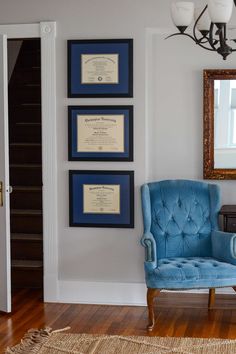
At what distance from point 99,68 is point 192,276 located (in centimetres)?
180

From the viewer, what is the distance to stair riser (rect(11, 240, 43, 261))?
598 cm

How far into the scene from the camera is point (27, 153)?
6.67 metres

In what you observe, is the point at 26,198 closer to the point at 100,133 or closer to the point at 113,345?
the point at 100,133

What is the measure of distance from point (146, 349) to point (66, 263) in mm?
1411

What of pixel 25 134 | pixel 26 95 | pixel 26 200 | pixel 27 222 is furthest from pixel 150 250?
pixel 26 95

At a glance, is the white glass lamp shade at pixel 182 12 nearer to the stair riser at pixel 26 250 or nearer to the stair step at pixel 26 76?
the stair riser at pixel 26 250

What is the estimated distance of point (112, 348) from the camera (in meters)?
4.27

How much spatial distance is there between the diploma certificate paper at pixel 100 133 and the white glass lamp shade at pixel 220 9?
2.27 meters

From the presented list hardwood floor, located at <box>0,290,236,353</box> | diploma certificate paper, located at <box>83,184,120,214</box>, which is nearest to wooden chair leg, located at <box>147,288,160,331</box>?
hardwood floor, located at <box>0,290,236,353</box>

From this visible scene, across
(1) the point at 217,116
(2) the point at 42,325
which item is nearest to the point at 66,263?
(2) the point at 42,325

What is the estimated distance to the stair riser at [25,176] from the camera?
6469 mm

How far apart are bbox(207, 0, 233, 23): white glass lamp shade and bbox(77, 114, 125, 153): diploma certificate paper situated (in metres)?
2.27

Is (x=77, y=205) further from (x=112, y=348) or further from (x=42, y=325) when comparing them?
(x=112, y=348)

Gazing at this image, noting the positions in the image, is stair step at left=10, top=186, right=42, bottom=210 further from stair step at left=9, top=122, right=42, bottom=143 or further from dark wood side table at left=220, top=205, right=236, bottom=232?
dark wood side table at left=220, top=205, right=236, bottom=232
